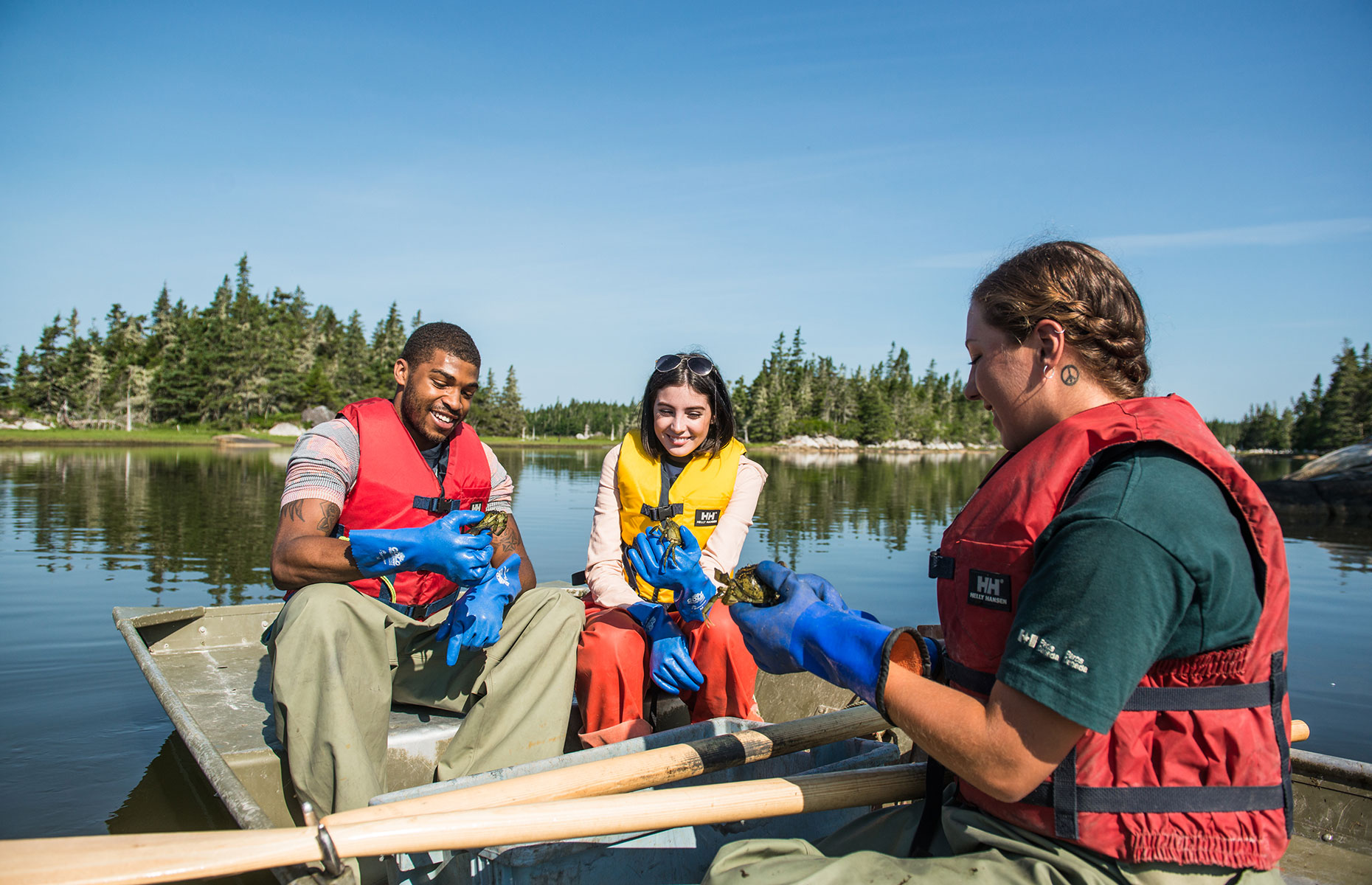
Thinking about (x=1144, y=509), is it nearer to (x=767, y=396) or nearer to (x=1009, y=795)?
(x=1009, y=795)

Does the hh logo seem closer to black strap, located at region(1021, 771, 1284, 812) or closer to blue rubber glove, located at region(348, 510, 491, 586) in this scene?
black strap, located at region(1021, 771, 1284, 812)

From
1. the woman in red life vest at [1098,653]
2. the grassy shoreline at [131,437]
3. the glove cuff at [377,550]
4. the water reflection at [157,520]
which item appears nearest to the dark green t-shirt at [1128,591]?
the woman in red life vest at [1098,653]

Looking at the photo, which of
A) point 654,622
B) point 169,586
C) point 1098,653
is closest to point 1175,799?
point 1098,653

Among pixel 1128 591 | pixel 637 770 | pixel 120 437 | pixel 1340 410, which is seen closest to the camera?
pixel 1128 591

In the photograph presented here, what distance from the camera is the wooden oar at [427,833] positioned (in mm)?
1521

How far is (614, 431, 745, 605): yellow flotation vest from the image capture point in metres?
3.94

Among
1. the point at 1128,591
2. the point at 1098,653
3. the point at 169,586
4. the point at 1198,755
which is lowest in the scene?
the point at 169,586

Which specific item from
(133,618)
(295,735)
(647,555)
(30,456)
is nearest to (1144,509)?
(647,555)

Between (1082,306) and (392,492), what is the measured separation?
2.95m

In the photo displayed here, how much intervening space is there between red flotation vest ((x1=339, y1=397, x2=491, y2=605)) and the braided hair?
2680mm

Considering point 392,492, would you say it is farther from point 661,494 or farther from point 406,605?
point 661,494

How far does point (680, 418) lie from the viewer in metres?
3.93

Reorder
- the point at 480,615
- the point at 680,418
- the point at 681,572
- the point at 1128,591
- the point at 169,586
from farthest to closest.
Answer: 1. the point at 169,586
2. the point at 680,418
3. the point at 681,572
4. the point at 480,615
5. the point at 1128,591

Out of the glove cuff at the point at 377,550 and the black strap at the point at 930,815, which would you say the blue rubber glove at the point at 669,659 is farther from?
the black strap at the point at 930,815
